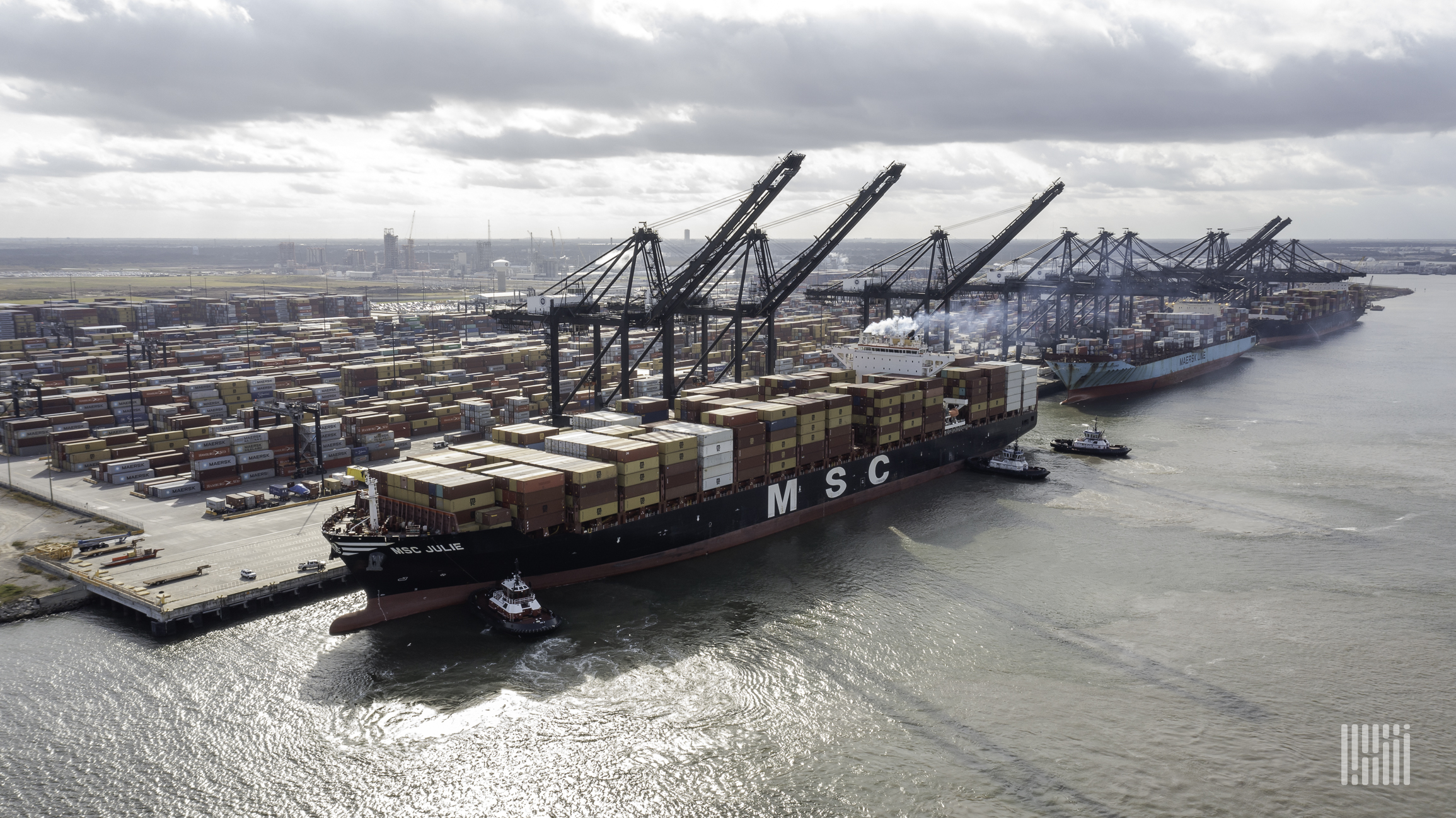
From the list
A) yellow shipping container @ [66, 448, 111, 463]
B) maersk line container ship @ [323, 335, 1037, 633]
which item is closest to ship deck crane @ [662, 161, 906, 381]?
maersk line container ship @ [323, 335, 1037, 633]

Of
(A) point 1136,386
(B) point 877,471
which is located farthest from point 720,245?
(A) point 1136,386

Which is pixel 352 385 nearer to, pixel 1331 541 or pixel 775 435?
pixel 775 435

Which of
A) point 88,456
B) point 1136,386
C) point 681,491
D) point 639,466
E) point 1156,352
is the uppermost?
point 1156,352

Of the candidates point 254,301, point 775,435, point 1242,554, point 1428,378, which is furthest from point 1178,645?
point 254,301

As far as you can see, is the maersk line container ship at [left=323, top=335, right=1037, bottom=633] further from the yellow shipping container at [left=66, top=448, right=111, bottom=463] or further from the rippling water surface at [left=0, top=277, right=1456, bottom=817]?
the yellow shipping container at [left=66, top=448, right=111, bottom=463]

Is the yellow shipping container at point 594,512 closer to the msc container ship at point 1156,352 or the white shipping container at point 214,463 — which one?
the white shipping container at point 214,463

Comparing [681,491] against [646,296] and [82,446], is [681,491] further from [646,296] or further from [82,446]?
[82,446]
